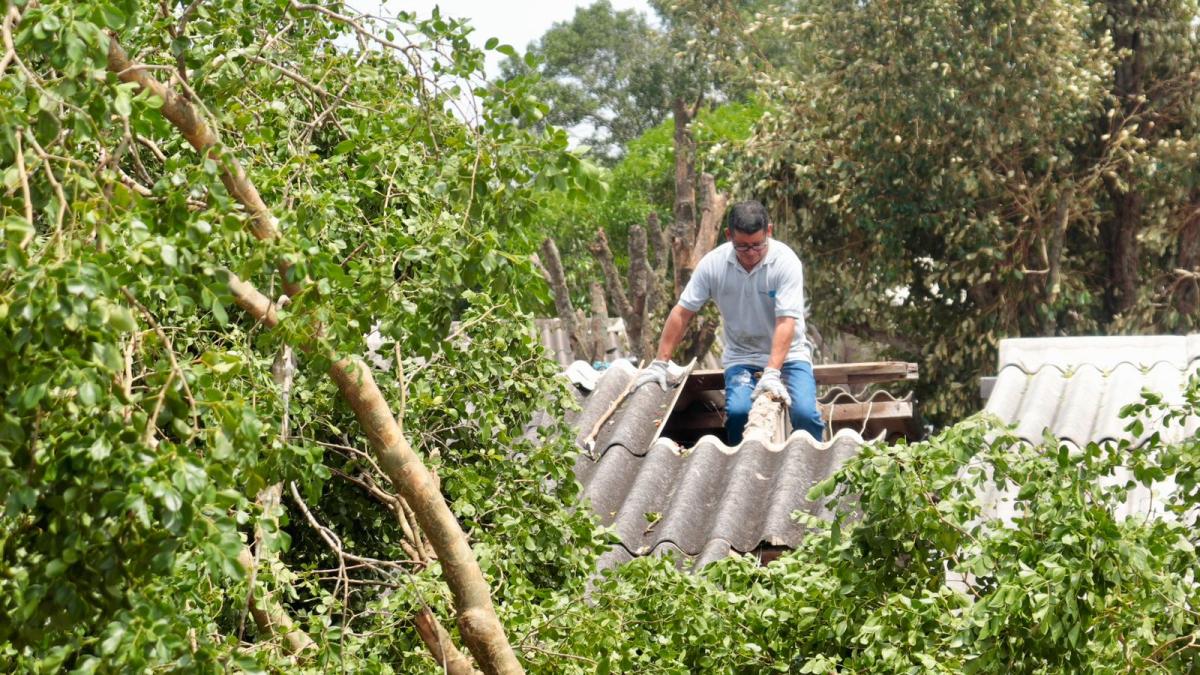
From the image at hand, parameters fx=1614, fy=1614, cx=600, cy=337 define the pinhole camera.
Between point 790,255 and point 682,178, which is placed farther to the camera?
point 682,178

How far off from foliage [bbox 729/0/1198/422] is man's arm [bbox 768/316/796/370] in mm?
8633

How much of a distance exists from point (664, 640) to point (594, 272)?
25.8m

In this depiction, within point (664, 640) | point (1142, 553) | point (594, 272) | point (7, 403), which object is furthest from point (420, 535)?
point (594, 272)

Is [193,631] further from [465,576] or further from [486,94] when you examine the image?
[486,94]

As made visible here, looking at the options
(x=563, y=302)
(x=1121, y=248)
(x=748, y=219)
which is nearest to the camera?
(x=748, y=219)

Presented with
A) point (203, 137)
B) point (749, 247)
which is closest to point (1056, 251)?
point (749, 247)

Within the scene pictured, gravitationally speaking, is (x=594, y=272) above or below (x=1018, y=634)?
above

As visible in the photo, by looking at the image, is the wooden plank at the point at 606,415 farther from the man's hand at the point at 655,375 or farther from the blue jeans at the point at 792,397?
the blue jeans at the point at 792,397

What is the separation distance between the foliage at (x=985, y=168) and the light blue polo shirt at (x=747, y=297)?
8.28 meters

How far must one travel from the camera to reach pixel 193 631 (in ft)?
10.00

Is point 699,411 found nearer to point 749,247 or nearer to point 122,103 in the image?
point 749,247

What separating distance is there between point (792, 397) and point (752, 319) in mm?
460

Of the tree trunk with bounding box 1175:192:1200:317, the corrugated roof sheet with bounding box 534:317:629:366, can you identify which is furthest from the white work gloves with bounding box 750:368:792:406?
the tree trunk with bounding box 1175:192:1200:317

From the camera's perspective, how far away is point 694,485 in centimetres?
630
